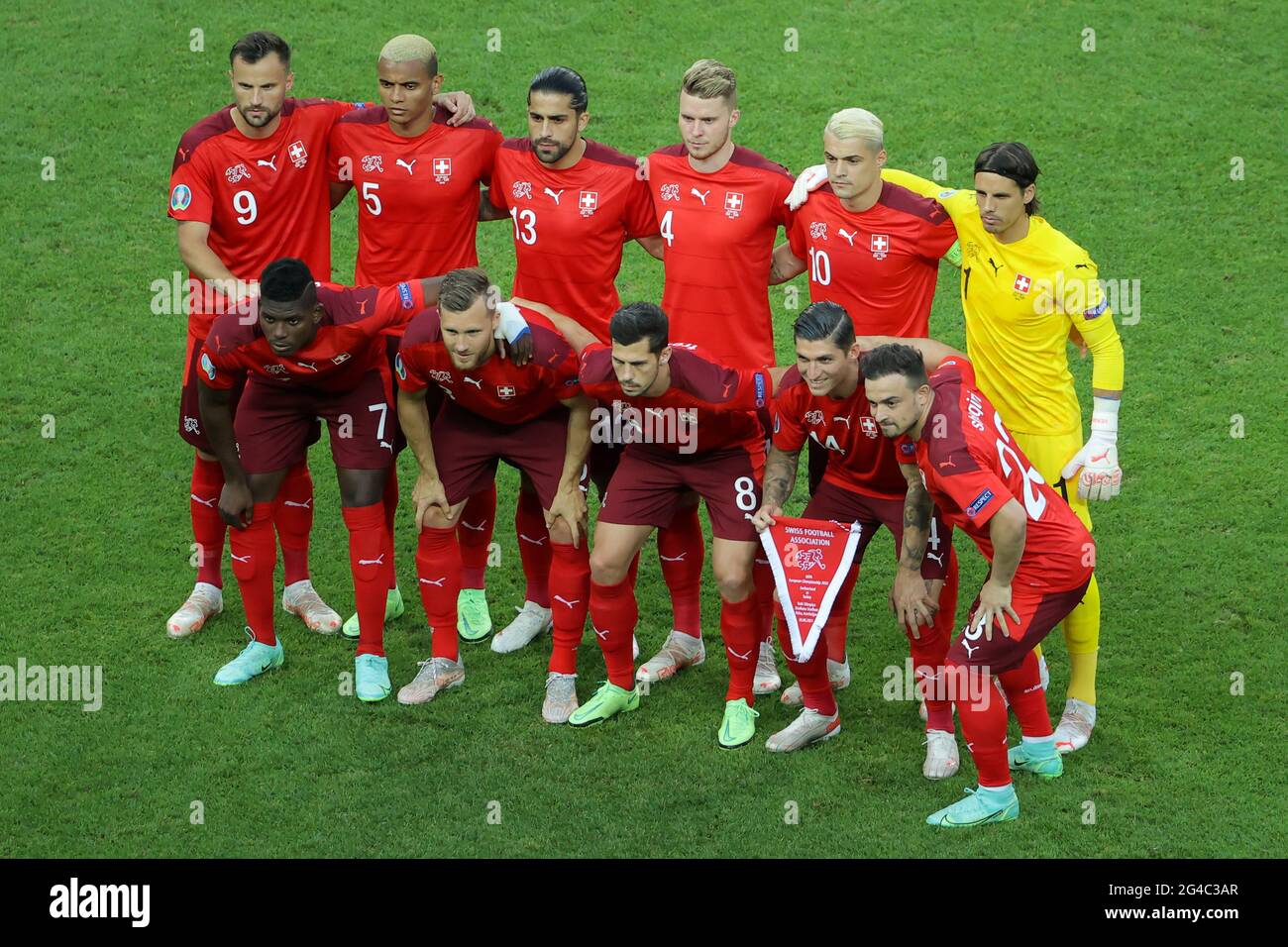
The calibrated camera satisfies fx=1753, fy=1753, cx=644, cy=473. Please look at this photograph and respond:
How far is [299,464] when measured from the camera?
868cm

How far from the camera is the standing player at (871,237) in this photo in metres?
8.01

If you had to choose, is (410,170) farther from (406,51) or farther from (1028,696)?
(1028,696)

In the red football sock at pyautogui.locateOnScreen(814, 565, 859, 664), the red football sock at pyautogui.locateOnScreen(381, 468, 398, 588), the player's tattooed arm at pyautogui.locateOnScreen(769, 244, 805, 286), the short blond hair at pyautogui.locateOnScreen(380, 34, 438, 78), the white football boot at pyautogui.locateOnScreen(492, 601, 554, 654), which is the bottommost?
the white football boot at pyautogui.locateOnScreen(492, 601, 554, 654)

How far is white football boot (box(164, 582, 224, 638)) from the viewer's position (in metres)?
8.92

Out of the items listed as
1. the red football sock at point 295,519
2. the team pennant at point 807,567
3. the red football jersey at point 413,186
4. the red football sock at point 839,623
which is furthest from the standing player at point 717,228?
the red football sock at point 295,519

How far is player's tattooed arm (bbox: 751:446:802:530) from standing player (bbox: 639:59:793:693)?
58cm

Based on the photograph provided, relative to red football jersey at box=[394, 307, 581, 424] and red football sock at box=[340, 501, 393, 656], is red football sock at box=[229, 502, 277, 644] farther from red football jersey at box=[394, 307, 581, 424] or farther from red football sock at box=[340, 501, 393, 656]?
red football jersey at box=[394, 307, 581, 424]

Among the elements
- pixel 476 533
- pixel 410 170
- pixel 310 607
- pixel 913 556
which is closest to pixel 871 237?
pixel 913 556

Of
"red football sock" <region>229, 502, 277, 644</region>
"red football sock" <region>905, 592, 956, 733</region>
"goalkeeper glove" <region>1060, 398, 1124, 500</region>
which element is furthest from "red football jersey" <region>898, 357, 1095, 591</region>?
"red football sock" <region>229, 502, 277, 644</region>

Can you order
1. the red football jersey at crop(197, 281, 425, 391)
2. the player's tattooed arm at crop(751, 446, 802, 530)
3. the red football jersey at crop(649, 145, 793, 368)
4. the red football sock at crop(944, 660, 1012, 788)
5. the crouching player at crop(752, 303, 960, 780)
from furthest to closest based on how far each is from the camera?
the red football jersey at crop(649, 145, 793, 368) < the red football jersey at crop(197, 281, 425, 391) < the player's tattooed arm at crop(751, 446, 802, 530) < the crouching player at crop(752, 303, 960, 780) < the red football sock at crop(944, 660, 1012, 788)

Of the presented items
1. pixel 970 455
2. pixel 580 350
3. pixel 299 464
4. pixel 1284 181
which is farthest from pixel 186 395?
pixel 1284 181

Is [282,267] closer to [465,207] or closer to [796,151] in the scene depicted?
[465,207]

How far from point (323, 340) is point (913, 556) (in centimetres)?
285

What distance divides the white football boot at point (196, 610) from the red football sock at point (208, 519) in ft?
0.16
